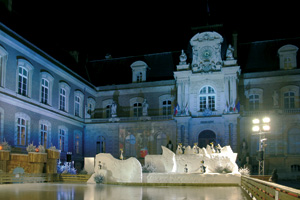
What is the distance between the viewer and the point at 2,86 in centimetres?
2769

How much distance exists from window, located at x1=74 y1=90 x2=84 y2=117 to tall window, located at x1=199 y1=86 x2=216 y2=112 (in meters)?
13.9

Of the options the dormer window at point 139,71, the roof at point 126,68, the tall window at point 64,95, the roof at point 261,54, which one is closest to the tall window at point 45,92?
the tall window at point 64,95

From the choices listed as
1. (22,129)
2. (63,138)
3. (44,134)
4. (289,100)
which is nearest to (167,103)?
(63,138)

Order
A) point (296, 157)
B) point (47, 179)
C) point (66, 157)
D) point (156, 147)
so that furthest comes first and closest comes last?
point (156, 147), point (66, 157), point (296, 157), point (47, 179)

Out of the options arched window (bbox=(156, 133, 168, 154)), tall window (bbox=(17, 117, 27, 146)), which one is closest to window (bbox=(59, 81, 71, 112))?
tall window (bbox=(17, 117, 27, 146))

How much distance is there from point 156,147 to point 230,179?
22.2 meters

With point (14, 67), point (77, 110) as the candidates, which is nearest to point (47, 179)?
point (14, 67)

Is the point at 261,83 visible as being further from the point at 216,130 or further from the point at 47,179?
the point at 47,179

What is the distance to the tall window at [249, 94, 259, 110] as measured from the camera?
3981cm

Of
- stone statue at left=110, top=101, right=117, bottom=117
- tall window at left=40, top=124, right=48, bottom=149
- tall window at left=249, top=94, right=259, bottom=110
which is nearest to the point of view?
tall window at left=40, top=124, right=48, bottom=149

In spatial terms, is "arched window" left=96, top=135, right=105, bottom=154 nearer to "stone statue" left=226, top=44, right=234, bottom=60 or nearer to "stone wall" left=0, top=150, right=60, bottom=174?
"stone statue" left=226, top=44, right=234, bottom=60

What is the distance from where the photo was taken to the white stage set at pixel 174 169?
1991 cm

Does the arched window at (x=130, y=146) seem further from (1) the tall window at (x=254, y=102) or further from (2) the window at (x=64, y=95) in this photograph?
(1) the tall window at (x=254, y=102)

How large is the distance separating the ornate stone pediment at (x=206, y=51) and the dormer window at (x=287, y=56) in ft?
21.9
